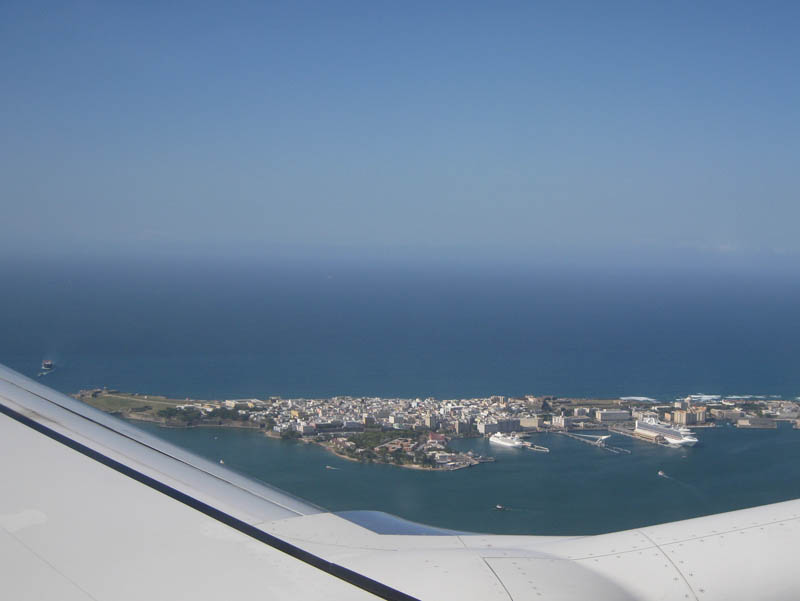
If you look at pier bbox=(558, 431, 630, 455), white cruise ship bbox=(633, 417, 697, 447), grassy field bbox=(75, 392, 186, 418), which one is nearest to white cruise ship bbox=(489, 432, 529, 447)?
pier bbox=(558, 431, 630, 455)

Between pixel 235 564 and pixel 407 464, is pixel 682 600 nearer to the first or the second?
pixel 235 564

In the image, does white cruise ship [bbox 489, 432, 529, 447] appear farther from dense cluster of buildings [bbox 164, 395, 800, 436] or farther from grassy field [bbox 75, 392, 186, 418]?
grassy field [bbox 75, 392, 186, 418]

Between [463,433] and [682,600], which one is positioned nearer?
[682,600]

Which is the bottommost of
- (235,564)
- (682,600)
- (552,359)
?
(552,359)

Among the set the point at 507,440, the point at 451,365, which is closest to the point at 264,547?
the point at 507,440

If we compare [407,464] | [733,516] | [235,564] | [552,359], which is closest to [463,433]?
[407,464]

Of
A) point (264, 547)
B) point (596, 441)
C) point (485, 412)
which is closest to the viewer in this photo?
point (264, 547)

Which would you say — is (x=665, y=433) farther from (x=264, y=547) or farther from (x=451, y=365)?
(x=264, y=547)
